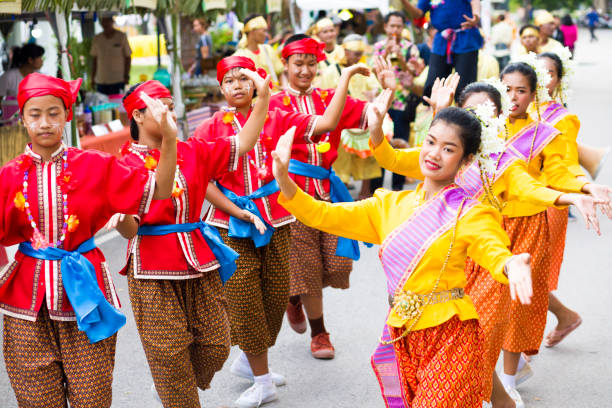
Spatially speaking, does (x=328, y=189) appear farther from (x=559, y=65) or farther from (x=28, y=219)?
(x=28, y=219)

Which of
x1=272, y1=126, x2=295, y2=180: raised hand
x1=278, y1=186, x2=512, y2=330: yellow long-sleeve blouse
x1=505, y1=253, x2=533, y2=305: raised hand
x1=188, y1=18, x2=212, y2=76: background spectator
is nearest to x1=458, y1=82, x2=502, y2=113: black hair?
x1=278, y1=186, x2=512, y2=330: yellow long-sleeve blouse

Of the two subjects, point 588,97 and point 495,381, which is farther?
point 588,97

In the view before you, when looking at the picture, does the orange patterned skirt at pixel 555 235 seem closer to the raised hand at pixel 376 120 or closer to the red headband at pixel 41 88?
the raised hand at pixel 376 120

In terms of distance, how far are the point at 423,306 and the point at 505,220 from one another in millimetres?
1504

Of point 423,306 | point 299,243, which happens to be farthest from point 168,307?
point 299,243

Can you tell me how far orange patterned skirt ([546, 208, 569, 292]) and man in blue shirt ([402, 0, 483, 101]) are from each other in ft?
5.61

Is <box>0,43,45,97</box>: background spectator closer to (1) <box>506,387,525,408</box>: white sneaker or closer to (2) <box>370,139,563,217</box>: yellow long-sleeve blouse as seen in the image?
(2) <box>370,139,563,217</box>: yellow long-sleeve blouse

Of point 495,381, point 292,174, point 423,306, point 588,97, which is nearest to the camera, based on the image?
point 423,306

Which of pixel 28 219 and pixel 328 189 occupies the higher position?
pixel 28 219

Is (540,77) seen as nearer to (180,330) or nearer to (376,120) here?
(376,120)

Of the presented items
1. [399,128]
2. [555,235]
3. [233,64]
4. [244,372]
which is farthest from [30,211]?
[399,128]

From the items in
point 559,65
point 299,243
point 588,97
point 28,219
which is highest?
point 559,65

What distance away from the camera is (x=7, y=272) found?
3.42 metres

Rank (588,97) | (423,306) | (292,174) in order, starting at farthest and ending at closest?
(588,97), (292,174), (423,306)
